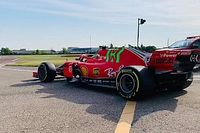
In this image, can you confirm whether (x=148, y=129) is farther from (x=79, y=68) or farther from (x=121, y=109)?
(x=79, y=68)

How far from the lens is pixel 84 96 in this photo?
24.6 feet

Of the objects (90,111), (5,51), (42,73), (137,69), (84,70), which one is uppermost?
(137,69)

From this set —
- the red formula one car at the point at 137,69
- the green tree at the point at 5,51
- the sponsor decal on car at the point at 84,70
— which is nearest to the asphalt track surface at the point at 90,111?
the red formula one car at the point at 137,69

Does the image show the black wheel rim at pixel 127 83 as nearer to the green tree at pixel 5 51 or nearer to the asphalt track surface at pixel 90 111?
the asphalt track surface at pixel 90 111

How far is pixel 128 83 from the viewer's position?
7082 mm

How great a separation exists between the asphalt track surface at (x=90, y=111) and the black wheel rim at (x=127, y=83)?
0.26 meters

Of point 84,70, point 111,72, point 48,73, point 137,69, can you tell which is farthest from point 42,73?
point 137,69

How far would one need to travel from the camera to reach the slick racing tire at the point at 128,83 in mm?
6688

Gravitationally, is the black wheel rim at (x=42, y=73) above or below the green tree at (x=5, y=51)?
above

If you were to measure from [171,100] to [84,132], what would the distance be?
2.99 meters

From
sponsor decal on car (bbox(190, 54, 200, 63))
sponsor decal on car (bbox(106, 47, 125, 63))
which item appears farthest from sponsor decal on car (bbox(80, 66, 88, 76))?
sponsor decal on car (bbox(190, 54, 200, 63))

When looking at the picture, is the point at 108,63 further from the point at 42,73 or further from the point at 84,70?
the point at 42,73

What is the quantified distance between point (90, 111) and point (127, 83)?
5.27 ft

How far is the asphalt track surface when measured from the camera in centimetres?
468
